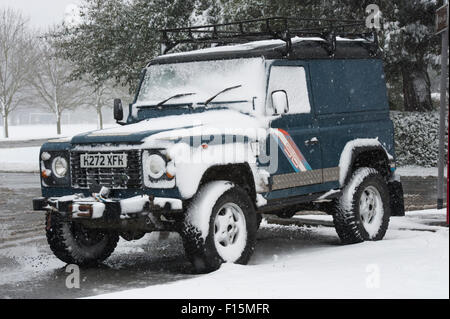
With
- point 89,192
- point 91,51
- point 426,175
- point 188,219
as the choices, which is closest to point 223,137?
point 188,219

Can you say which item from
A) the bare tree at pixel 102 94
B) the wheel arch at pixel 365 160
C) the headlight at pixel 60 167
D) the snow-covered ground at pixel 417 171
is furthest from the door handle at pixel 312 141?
the bare tree at pixel 102 94

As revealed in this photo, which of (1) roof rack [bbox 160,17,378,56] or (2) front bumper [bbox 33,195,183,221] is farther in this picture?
(1) roof rack [bbox 160,17,378,56]

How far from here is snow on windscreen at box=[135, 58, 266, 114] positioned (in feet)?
27.1

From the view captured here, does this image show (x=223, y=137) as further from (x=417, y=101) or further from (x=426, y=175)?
(x=417, y=101)

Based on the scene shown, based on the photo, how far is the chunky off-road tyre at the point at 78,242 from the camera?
8219mm

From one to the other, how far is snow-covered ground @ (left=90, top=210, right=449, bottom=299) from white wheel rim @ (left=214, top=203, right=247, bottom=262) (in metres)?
0.24

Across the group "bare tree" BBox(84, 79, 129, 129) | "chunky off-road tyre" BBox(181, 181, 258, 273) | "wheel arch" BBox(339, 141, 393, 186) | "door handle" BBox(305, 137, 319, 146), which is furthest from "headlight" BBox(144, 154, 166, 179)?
"bare tree" BBox(84, 79, 129, 129)

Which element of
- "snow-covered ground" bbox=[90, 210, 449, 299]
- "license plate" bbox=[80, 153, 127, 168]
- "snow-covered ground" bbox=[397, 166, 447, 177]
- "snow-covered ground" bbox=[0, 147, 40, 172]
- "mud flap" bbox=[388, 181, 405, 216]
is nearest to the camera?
"snow-covered ground" bbox=[90, 210, 449, 299]

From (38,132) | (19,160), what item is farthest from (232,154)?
(38,132)

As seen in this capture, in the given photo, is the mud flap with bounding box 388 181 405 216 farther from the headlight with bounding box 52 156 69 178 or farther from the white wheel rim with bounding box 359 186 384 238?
the headlight with bounding box 52 156 69 178

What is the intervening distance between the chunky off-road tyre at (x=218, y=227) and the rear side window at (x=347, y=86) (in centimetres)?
182

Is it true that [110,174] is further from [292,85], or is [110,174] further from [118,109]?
[292,85]

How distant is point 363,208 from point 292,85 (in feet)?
6.19

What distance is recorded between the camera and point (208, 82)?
8594mm
